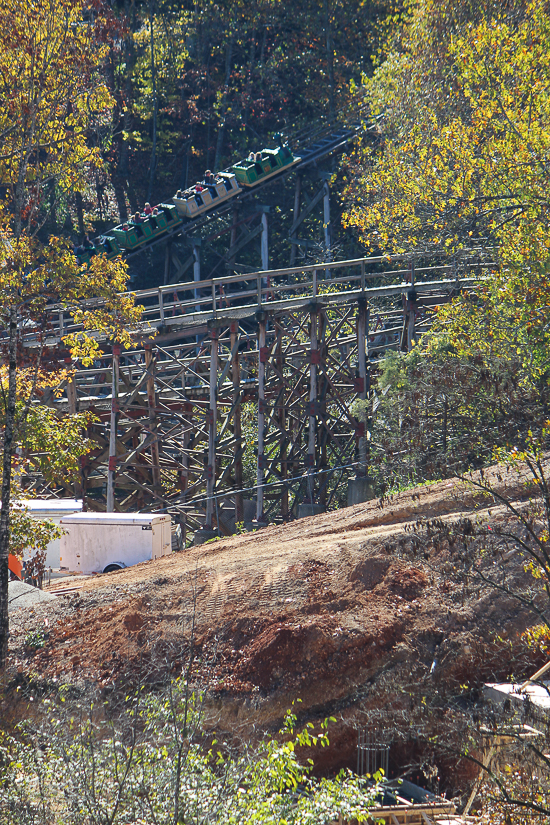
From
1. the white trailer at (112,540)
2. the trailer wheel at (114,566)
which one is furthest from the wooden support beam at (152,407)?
the trailer wheel at (114,566)

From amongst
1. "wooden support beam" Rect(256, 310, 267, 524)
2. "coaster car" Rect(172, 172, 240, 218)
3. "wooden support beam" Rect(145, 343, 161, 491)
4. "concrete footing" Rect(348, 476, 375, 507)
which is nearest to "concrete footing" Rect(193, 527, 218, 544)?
"wooden support beam" Rect(256, 310, 267, 524)

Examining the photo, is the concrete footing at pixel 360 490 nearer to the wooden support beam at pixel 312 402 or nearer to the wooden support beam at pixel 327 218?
the wooden support beam at pixel 312 402

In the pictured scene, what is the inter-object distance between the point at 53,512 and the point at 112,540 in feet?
8.01

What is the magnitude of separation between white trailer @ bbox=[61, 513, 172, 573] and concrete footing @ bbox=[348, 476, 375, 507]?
390 centimetres

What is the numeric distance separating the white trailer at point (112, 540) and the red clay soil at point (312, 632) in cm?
398

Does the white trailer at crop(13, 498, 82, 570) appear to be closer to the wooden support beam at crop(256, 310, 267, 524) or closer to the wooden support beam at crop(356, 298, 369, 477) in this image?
the wooden support beam at crop(256, 310, 267, 524)

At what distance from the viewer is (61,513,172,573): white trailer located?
16094mm

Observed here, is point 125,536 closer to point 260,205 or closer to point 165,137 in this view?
point 260,205

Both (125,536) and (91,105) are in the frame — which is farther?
(125,536)

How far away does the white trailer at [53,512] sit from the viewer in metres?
17.1

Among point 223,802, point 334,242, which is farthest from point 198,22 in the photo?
point 223,802

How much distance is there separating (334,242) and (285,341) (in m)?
11.8

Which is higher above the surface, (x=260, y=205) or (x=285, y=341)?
(x=260, y=205)

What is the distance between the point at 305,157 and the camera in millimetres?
35750
